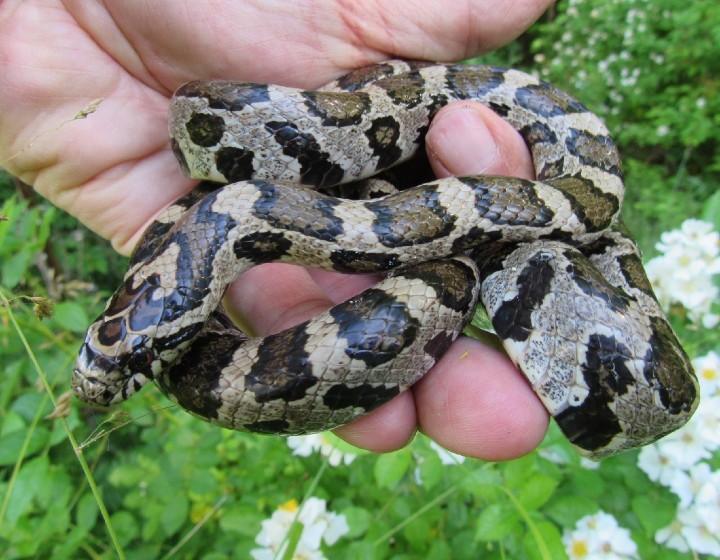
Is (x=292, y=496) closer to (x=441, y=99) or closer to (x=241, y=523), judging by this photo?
(x=241, y=523)

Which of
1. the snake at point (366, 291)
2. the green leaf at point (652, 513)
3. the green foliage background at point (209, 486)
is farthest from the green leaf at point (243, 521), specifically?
the green leaf at point (652, 513)

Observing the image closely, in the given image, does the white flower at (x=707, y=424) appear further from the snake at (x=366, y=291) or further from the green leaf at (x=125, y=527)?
the green leaf at (x=125, y=527)

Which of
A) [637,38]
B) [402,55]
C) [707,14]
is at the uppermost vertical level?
[402,55]

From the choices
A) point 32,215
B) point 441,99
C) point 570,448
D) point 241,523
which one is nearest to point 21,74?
point 32,215

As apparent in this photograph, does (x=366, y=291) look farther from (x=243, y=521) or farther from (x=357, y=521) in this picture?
(x=243, y=521)

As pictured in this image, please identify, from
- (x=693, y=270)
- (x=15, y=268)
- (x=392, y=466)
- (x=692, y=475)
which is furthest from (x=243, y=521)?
(x=693, y=270)

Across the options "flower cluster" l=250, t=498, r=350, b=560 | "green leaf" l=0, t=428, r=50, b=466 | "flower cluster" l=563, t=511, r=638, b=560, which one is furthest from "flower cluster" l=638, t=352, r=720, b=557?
"green leaf" l=0, t=428, r=50, b=466
